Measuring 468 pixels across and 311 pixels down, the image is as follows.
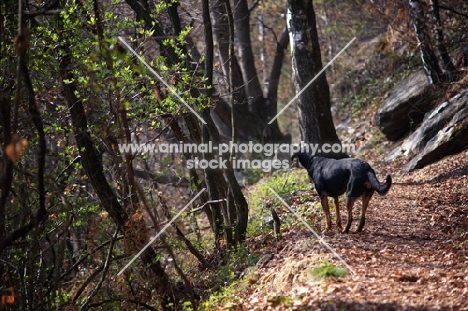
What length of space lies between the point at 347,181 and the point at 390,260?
66.5 inches

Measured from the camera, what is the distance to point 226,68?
67.8 ft

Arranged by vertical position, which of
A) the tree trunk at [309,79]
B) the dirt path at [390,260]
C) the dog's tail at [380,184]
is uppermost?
the tree trunk at [309,79]

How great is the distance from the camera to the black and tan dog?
9.28 metres

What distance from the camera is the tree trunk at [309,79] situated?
570 inches

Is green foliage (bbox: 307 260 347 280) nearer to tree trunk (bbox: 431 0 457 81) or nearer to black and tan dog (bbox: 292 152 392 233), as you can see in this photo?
black and tan dog (bbox: 292 152 392 233)

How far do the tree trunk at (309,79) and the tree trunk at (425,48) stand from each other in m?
3.29

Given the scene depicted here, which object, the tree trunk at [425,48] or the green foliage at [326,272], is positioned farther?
the tree trunk at [425,48]

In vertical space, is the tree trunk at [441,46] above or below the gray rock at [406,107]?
above

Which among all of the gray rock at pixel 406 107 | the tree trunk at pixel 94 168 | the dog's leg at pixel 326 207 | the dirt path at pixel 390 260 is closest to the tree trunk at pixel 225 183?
the dirt path at pixel 390 260

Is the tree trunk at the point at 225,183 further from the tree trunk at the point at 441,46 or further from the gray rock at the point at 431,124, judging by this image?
the tree trunk at the point at 441,46

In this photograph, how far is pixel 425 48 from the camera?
630 inches

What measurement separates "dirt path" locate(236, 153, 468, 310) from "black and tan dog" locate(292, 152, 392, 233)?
52 cm

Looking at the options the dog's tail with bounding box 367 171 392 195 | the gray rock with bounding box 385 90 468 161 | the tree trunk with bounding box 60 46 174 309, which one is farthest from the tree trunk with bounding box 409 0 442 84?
the tree trunk with bounding box 60 46 174 309

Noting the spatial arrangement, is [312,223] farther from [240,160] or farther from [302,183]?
[240,160]
